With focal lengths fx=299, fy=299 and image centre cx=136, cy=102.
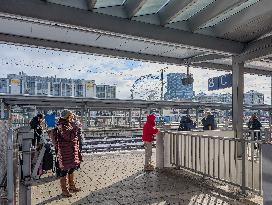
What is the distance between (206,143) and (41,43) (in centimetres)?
457

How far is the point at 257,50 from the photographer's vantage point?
677 cm

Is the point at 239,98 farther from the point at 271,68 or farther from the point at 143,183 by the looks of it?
the point at 271,68

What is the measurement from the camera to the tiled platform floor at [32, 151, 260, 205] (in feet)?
18.9

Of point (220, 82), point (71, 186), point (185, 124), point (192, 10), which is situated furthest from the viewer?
point (185, 124)

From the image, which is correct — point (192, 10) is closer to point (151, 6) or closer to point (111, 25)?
point (151, 6)

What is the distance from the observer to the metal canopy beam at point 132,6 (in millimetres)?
5254

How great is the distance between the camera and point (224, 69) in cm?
1003

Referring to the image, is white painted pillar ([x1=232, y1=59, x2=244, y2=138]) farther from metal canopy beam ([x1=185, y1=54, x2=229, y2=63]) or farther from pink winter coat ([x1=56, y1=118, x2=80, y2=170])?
pink winter coat ([x1=56, y1=118, x2=80, y2=170])

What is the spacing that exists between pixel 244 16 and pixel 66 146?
14.4 feet

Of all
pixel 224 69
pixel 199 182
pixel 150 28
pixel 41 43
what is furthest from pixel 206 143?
pixel 41 43

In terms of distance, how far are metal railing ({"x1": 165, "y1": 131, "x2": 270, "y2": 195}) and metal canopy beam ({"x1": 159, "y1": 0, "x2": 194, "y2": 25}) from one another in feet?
9.09

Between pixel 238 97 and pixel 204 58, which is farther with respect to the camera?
pixel 204 58

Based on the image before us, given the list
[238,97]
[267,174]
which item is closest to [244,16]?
[238,97]

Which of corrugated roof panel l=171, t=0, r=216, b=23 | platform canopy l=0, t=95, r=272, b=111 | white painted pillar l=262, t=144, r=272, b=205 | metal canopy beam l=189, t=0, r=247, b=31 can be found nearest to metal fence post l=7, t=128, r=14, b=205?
white painted pillar l=262, t=144, r=272, b=205
